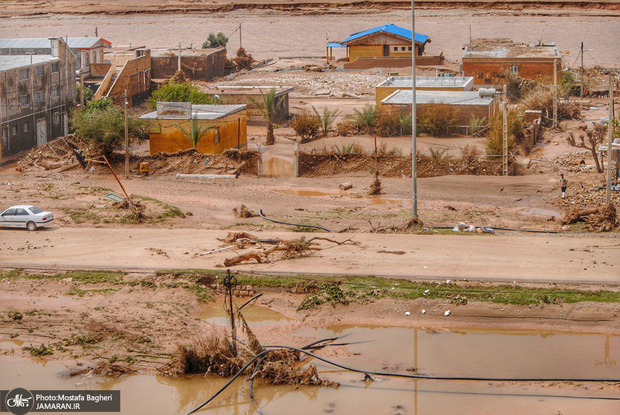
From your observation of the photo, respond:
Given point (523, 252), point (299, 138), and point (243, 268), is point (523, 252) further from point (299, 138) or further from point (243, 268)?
point (299, 138)

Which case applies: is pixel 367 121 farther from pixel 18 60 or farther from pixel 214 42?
pixel 214 42

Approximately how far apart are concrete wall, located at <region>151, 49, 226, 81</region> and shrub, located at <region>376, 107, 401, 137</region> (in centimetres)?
2770

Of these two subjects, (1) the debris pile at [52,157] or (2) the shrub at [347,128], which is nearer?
(1) the debris pile at [52,157]

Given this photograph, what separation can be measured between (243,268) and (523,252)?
8.34m

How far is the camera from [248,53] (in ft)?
296

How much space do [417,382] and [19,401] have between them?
27.6 ft

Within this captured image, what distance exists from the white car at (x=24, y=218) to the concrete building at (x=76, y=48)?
2585 centimetres

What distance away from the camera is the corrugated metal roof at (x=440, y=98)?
47.1 metres

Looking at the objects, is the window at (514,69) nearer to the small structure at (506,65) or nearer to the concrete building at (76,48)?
the small structure at (506,65)

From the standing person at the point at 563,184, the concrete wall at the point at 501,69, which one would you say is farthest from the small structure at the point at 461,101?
the concrete wall at the point at 501,69

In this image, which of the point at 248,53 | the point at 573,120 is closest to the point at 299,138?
the point at 573,120

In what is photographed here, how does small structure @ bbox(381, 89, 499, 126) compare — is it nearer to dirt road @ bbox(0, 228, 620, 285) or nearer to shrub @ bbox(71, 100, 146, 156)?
shrub @ bbox(71, 100, 146, 156)

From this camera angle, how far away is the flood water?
18000mm

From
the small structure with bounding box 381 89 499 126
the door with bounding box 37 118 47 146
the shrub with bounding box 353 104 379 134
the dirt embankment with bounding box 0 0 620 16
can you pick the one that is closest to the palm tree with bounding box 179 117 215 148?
the shrub with bounding box 353 104 379 134
